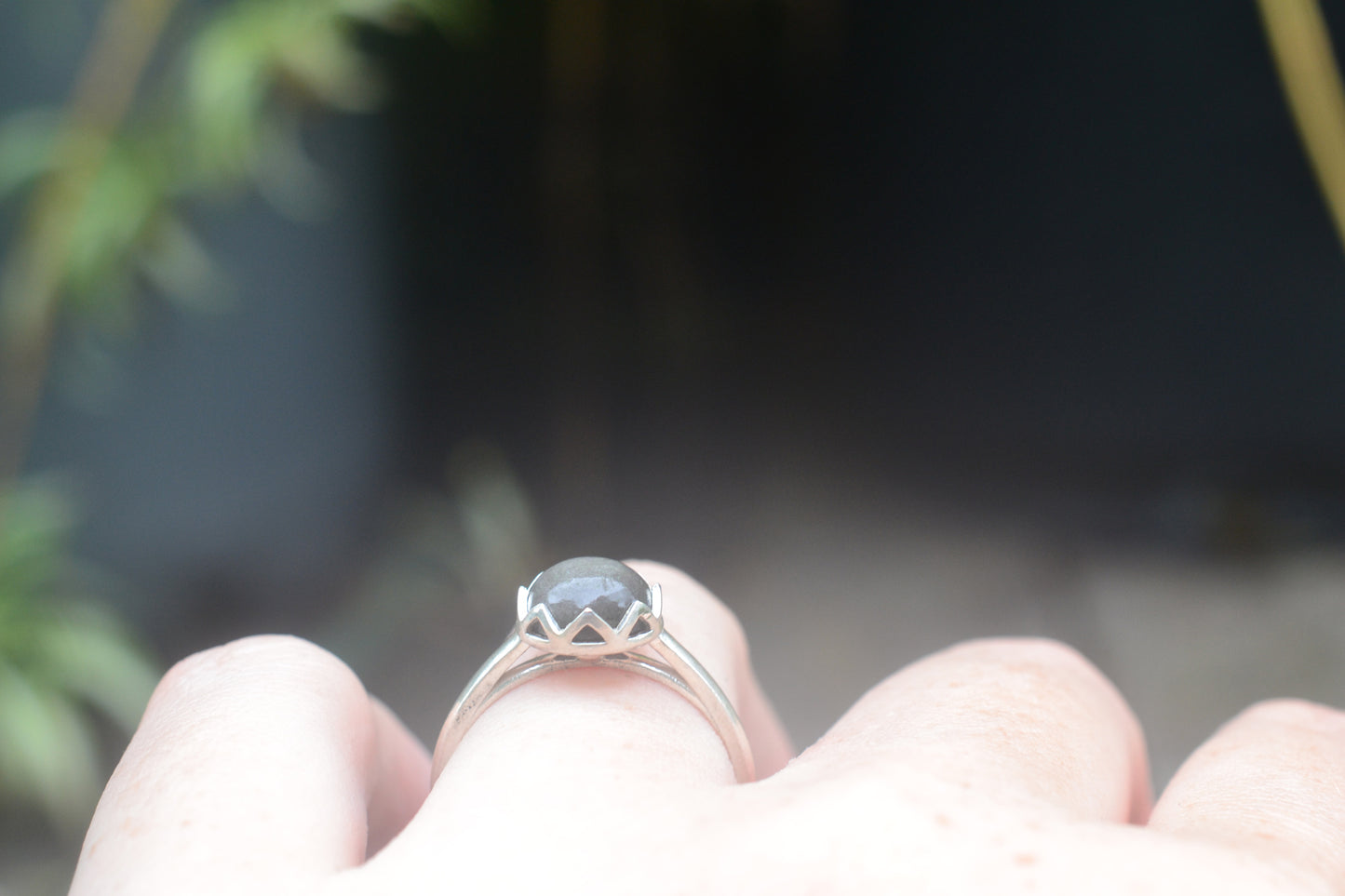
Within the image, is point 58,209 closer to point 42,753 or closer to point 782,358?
point 42,753

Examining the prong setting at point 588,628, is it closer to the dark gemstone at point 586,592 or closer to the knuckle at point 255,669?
the dark gemstone at point 586,592

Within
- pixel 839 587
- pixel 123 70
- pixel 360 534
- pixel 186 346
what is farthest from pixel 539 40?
pixel 839 587

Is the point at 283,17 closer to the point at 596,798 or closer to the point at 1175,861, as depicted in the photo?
the point at 596,798

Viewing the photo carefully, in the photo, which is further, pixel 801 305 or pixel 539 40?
pixel 801 305

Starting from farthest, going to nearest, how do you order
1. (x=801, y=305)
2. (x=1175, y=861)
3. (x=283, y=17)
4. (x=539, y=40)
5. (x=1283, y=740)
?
(x=801, y=305), (x=539, y=40), (x=283, y=17), (x=1283, y=740), (x=1175, y=861)

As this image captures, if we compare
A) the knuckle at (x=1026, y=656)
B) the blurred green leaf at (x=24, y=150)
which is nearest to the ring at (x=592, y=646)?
the knuckle at (x=1026, y=656)

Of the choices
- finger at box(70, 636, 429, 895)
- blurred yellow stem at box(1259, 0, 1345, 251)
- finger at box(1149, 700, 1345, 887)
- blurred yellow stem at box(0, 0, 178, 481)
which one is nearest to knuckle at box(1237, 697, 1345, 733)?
finger at box(1149, 700, 1345, 887)

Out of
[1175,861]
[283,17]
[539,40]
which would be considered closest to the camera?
[1175,861]

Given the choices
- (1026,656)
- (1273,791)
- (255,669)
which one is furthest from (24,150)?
(1273,791)

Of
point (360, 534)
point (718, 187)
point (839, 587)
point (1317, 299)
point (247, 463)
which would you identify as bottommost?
point (839, 587)

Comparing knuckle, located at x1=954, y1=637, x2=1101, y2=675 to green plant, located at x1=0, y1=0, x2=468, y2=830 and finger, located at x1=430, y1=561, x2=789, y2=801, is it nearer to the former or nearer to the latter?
finger, located at x1=430, y1=561, x2=789, y2=801
